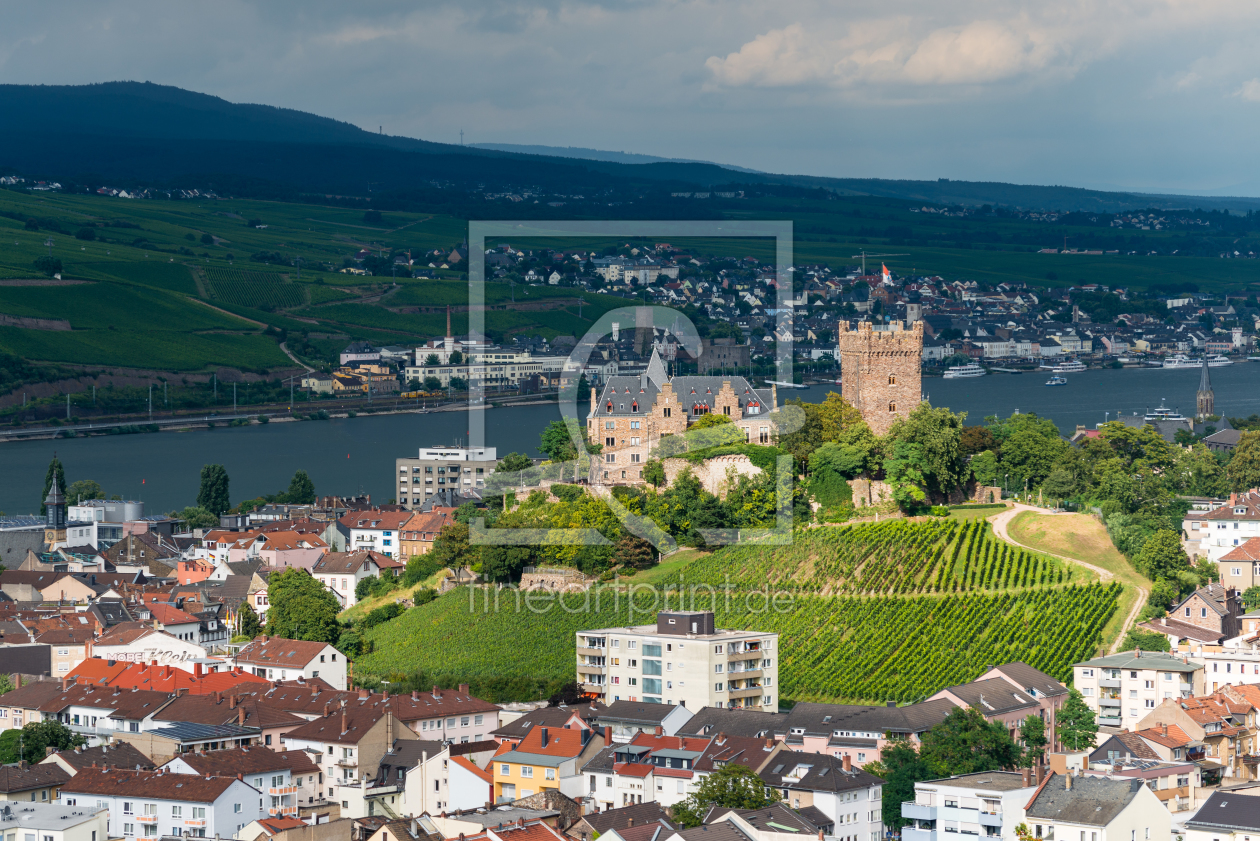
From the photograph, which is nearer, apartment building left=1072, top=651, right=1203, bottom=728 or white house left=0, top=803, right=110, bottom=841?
white house left=0, top=803, right=110, bottom=841

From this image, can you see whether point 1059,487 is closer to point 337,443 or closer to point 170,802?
point 170,802

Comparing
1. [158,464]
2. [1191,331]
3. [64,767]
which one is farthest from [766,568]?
[1191,331]

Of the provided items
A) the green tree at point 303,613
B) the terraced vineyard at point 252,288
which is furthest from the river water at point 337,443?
the terraced vineyard at point 252,288

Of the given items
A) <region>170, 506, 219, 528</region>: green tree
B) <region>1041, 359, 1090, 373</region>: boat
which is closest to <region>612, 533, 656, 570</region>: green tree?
<region>170, 506, 219, 528</region>: green tree

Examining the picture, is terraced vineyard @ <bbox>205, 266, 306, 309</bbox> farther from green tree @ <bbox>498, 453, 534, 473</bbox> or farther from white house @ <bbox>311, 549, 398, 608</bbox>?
green tree @ <bbox>498, 453, 534, 473</bbox>

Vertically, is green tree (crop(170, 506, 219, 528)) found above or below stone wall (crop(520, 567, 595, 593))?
below

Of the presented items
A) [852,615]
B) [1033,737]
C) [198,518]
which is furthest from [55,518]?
[1033,737]

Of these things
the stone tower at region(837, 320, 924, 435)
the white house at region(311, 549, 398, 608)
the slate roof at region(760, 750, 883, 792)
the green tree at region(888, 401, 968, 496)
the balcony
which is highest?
the stone tower at region(837, 320, 924, 435)
